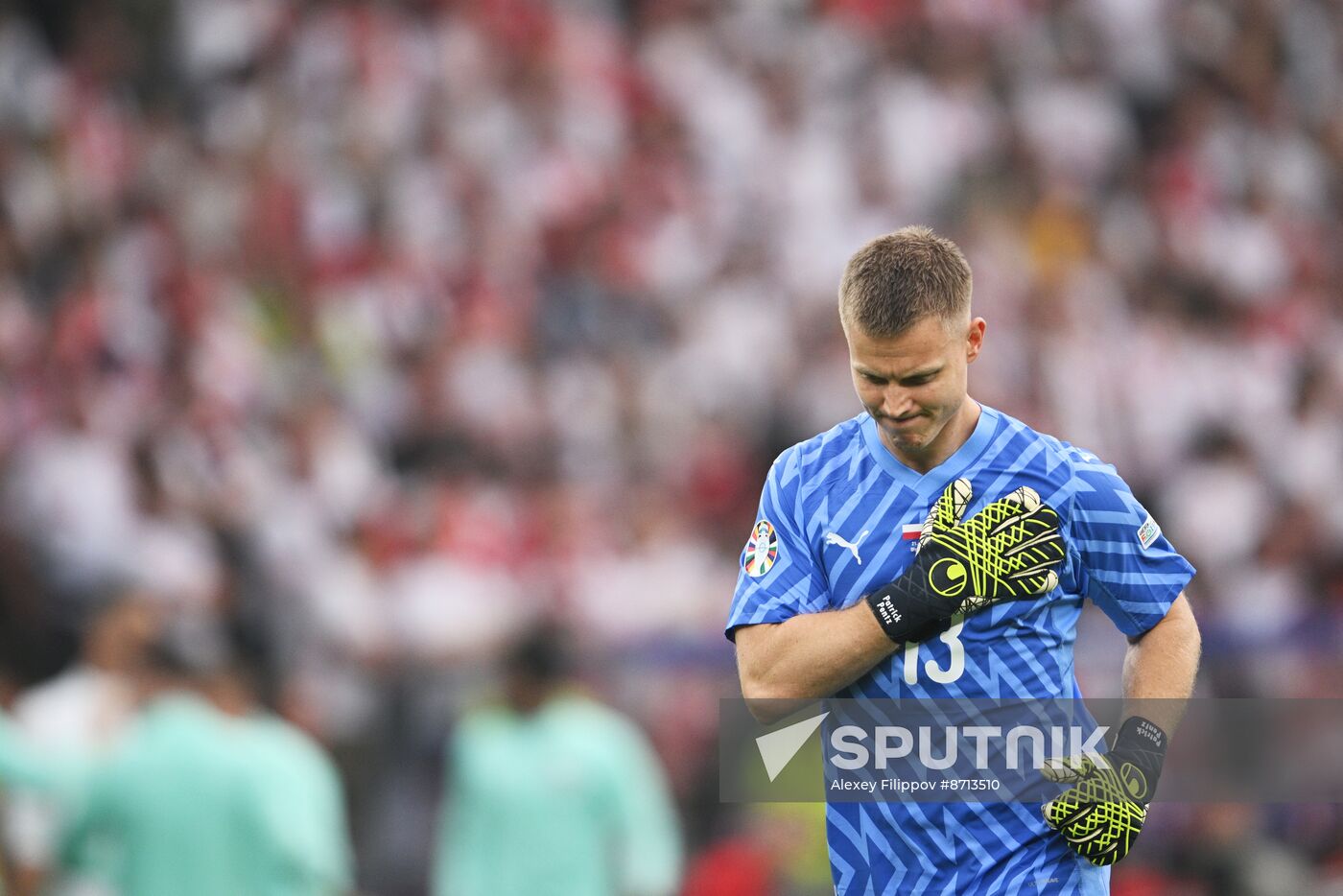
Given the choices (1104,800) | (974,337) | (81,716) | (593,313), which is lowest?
(81,716)

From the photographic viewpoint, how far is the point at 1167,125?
1484 cm

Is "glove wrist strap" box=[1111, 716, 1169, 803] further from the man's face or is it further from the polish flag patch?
the man's face

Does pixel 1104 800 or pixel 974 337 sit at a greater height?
pixel 974 337

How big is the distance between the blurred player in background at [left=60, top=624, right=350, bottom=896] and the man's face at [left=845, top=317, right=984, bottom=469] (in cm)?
395

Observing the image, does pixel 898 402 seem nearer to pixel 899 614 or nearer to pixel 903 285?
pixel 903 285

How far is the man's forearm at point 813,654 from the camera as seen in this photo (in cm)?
398

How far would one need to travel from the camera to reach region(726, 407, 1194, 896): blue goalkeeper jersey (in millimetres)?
4094

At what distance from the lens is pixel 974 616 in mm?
4090

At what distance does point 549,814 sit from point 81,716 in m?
2.07

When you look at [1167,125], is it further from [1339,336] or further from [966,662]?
[966,662]

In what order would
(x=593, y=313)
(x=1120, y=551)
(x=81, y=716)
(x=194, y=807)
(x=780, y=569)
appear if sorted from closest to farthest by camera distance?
(x=1120, y=551) < (x=780, y=569) < (x=194, y=807) < (x=81, y=716) < (x=593, y=313)

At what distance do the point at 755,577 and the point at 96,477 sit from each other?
659 cm


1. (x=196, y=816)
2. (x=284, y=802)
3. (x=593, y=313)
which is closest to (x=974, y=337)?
(x=284, y=802)

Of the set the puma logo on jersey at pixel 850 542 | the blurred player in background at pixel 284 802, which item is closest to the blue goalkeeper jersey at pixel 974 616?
the puma logo on jersey at pixel 850 542
